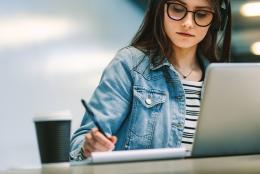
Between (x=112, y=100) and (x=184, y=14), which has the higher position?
(x=184, y=14)

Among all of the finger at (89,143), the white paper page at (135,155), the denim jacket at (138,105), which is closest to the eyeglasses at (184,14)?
the denim jacket at (138,105)

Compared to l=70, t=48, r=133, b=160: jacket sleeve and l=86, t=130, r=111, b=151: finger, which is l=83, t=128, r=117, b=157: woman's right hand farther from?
l=70, t=48, r=133, b=160: jacket sleeve

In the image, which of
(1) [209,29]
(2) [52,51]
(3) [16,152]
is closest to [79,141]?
(1) [209,29]

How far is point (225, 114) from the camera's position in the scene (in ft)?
3.71

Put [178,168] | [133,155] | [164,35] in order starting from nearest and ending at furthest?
[178,168]
[133,155]
[164,35]

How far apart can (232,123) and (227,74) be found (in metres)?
0.11

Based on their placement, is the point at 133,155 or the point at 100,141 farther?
the point at 100,141

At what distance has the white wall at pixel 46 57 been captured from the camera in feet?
9.40

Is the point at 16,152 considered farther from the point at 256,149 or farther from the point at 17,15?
the point at 256,149

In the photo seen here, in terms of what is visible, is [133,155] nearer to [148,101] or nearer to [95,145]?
[95,145]

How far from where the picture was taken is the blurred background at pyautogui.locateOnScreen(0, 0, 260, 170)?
2.87 metres

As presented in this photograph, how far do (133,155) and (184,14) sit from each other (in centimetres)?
80

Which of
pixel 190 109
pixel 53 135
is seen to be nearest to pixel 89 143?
pixel 53 135

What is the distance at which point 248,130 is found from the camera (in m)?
1.17
